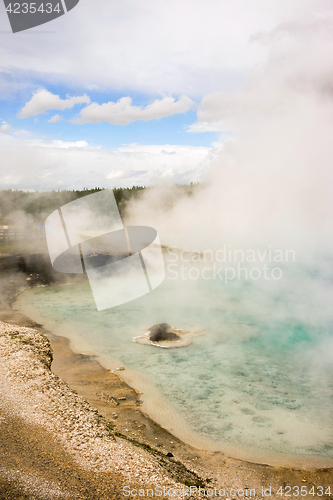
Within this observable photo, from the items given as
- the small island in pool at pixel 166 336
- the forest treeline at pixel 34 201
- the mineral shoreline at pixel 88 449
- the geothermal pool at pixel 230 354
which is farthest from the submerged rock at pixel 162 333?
the forest treeline at pixel 34 201

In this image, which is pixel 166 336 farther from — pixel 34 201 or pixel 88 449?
pixel 34 201

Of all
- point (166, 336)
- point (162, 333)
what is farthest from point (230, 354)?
point (162, 333)

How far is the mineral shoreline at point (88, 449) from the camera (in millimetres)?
3760

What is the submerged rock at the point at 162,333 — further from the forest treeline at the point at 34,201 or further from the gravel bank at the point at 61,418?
the forest treeline at the point at 34,201

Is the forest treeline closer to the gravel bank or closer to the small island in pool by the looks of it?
the small island in pool

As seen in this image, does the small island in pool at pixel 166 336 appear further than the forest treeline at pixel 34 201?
No

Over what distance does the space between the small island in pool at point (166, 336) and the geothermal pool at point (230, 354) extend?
27 centimetres

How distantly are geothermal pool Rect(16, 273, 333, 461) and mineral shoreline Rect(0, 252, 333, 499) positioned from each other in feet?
1.77

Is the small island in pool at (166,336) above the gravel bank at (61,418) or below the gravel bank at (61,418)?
below

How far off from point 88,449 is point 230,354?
523 cm

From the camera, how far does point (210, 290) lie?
14.2 m

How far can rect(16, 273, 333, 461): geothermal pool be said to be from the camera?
576 cm

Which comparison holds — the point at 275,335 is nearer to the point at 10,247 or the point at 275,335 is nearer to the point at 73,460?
the point at 73,460

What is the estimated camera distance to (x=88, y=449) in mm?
4324
